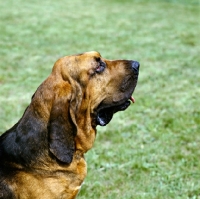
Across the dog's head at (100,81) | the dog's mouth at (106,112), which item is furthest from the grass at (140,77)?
the dog's head at (100,81)

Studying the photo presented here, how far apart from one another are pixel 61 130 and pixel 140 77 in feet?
19.0

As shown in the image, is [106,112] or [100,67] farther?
[106,112]

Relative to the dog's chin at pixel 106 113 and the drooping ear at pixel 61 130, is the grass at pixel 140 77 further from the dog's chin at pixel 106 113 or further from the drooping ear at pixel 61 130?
the drooping ear at pixel 61 130

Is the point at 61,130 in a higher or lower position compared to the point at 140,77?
higher

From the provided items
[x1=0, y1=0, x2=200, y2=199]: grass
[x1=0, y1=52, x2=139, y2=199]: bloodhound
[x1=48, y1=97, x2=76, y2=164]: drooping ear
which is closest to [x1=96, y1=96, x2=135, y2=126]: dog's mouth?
[x1=0, y1=52, x2=139, y2=199]: bloodhound

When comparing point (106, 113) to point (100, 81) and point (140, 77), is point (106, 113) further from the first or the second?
point (140, 77)

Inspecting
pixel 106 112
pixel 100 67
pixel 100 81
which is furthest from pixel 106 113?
pixel 100 67

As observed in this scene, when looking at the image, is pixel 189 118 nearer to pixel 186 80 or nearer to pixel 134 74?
pixel 186 80

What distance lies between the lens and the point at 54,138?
12.8 ft

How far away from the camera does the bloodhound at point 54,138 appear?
12.9 feet

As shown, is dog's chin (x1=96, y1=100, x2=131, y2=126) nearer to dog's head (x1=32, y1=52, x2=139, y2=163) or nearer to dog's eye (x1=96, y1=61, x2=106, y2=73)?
dog's head (x1=32, y1=52, x2=139, y2=163)

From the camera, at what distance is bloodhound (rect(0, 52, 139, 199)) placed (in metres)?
3.93

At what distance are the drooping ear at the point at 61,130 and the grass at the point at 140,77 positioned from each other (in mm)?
1739

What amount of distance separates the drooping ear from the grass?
5.71 ft
